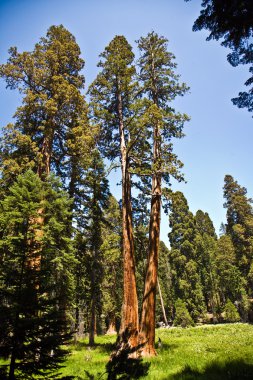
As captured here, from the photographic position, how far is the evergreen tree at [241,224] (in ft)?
128

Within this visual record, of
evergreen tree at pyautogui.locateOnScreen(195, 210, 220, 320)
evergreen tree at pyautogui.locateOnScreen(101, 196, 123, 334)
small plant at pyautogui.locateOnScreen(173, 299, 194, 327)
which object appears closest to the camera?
evergreen tree at pyautogui.locateOnScreen(101, 196, 123, 334)

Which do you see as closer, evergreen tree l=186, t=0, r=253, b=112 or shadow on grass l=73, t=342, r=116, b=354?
evergreen tree l=186, t=0, r=253, b=112

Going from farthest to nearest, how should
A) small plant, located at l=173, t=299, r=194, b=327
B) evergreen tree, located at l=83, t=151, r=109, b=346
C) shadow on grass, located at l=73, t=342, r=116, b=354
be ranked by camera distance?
small plant, located at l=173, t=299, r=194, b=327 < evergreen tree, located at l=83, t=151, r=109, b=346 < shadow on grass, located at l=73, t=342, r=116, b=354

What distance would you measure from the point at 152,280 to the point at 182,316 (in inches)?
1176

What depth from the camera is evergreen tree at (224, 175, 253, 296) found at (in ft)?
128

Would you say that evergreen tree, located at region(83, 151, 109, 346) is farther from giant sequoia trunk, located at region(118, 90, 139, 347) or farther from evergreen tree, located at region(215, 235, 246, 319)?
evergreen tree, located at region(215, 235, 246, 319)

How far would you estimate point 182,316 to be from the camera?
3656 centimetres

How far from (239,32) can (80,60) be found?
52.7 ft

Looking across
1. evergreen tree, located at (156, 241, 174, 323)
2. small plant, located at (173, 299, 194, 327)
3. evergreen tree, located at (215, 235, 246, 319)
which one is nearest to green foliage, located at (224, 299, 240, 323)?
evergreen tree, located at (215, 235, 246, 319)

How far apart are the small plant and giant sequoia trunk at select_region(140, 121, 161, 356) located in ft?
96.7

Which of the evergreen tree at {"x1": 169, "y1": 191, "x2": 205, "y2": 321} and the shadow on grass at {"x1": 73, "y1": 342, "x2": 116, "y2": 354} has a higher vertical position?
the evergreen tree at {"x1": 169, "y1": 191, "x2": 205, "y2": 321}

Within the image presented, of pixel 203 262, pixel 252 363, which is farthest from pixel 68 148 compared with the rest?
pixel 203 262

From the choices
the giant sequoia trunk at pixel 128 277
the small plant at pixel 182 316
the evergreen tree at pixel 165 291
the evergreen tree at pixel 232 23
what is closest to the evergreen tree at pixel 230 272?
the small plant at pixel 182 316

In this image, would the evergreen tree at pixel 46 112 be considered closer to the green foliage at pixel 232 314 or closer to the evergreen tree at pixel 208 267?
the evergreen tree at pixel 208 267
